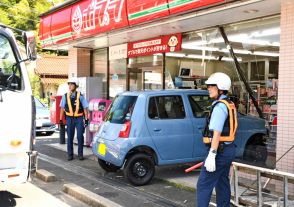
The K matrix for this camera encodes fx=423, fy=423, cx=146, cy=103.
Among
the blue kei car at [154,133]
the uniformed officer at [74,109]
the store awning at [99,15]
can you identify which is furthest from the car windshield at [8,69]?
the uniformed officer at [74,109]

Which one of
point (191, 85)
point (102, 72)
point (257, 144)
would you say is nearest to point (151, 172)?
point (257, 144)

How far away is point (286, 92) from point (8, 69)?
4.30 metres

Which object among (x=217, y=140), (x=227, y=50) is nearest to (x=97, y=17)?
(x=227, y=50)

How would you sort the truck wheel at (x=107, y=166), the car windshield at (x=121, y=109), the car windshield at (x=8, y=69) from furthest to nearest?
the truck wheel at (x=107, y=166) → the car windshield at (x=121, y=109) → the car windshield at (x=8, y=69)

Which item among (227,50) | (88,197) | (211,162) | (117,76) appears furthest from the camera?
(117,76)

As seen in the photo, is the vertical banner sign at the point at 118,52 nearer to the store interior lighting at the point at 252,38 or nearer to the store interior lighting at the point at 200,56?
the store interior lighting at the point at 200,56

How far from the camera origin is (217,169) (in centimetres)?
514

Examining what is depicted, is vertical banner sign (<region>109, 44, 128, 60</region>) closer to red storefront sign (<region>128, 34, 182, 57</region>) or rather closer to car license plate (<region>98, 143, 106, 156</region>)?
red storefront sign (<region>128, 34, 182, 57</region>)

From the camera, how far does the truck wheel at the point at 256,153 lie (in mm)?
8133

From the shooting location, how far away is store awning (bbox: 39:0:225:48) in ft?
26.5

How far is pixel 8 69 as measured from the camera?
590 centimetres

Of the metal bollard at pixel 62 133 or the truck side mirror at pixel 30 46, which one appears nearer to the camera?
the truck side mirror at pixel 30 46

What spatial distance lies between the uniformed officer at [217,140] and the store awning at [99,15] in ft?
7.27

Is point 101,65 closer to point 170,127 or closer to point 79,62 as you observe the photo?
point 79,62
